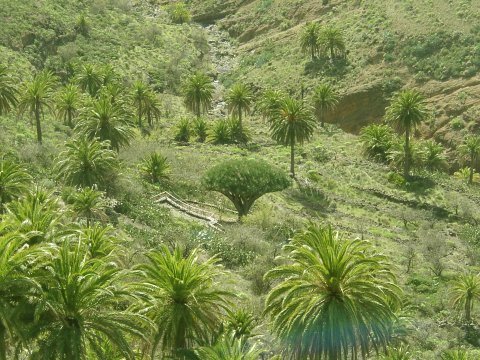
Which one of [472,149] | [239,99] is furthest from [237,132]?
[472,149]

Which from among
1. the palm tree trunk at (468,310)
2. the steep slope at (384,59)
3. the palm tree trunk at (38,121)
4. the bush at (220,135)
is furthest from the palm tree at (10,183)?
the steep slope at (384,59)

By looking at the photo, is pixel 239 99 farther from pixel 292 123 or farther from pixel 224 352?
pixel 224 352

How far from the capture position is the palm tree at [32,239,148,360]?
16.1 meters

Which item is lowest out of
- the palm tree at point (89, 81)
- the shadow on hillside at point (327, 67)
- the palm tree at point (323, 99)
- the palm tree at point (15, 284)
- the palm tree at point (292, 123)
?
the palm tree at point (15, 284)

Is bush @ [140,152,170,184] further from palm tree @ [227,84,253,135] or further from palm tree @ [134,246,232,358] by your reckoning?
palm tree @ [134,246,232,358]

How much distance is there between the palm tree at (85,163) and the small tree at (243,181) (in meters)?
11.0

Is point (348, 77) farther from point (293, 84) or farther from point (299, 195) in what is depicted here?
point (299, 195)

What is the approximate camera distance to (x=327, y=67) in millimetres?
82875

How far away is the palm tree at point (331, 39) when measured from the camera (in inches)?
3199

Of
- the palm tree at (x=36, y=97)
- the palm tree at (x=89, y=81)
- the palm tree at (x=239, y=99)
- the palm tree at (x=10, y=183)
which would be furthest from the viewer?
the palm tree at (x=239, y=99)

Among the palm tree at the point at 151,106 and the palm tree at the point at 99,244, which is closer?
the palm tree at the point at 99,244

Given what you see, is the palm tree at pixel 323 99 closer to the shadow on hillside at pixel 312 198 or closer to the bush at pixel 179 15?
the shadow on hillside at pixel 312 198

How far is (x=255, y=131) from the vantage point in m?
75.1

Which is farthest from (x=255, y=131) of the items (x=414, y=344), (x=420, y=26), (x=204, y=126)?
(x=414, y=344)
